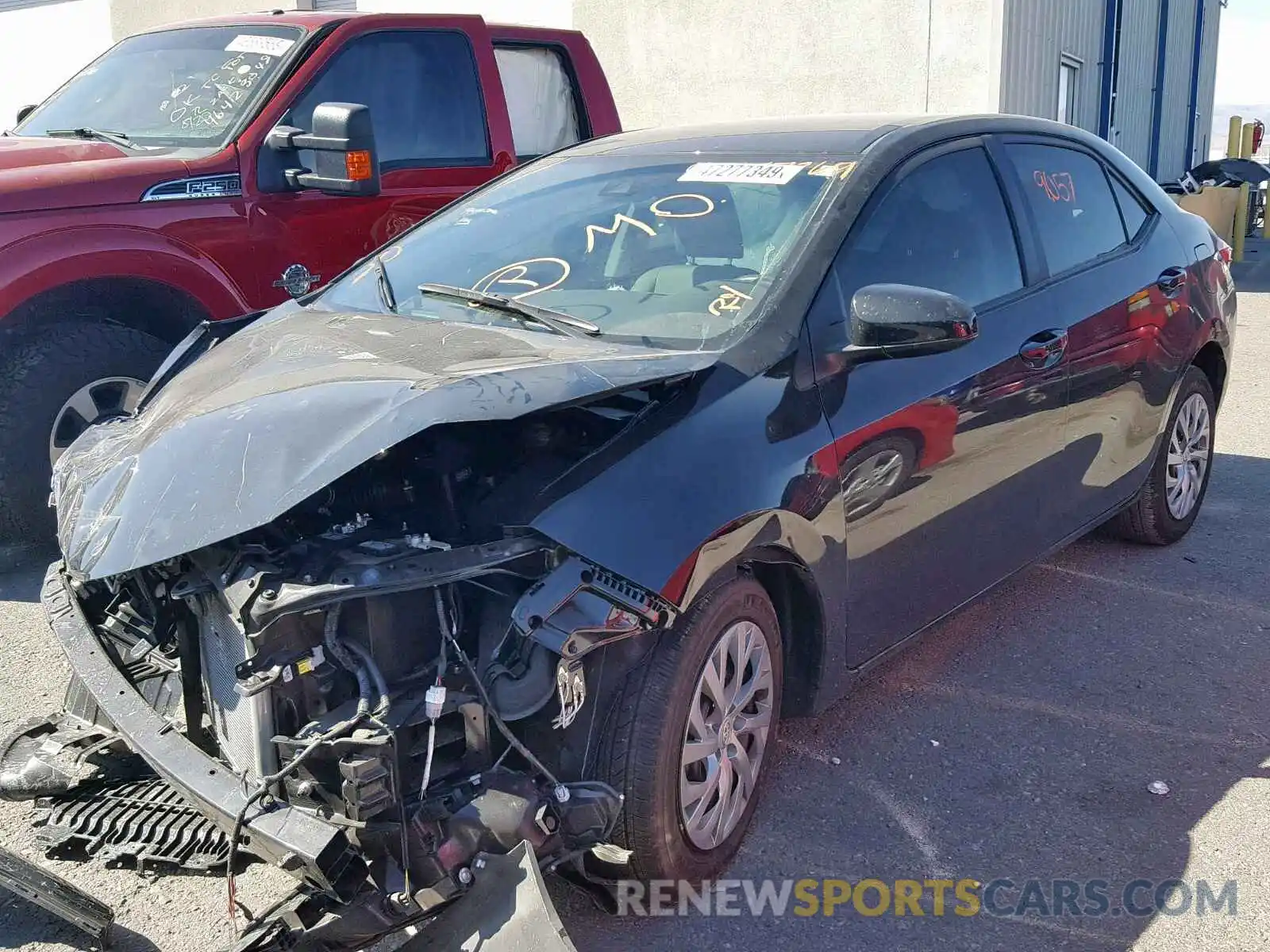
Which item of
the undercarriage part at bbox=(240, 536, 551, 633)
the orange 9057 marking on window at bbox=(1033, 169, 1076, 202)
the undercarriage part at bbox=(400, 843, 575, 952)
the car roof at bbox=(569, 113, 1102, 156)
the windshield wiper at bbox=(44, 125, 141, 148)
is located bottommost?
the undercarriage part at bbox=(400, 843, 575, 952)

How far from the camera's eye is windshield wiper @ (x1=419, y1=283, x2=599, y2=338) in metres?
3.14

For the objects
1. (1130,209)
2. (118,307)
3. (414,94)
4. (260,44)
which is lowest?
(118,307)

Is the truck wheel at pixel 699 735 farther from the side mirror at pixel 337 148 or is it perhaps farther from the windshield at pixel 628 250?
the side mirror at pixel 337 148

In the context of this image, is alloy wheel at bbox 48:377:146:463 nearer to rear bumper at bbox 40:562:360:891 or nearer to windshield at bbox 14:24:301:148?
windshield at bbox 14:24:301:148

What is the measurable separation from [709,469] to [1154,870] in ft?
4.89

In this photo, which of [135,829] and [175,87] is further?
[175,87]

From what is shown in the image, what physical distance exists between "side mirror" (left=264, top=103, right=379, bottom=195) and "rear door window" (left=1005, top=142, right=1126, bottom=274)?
248cm

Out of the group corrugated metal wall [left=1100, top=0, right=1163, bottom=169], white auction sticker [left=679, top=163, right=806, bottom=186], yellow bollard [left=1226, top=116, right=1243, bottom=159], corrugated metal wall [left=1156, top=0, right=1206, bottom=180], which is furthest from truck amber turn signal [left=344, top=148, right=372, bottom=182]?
yellow bollard [left=1226, top=116, right=1243, bottom=159]

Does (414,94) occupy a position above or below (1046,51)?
above

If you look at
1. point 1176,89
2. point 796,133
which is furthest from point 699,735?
point 1176,89

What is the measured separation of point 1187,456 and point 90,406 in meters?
4.52

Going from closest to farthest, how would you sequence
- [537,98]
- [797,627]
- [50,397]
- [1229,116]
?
[797,627] → [50,397] → [537,98] → [1229,116]

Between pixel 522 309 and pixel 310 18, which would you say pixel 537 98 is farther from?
pixel 522 309

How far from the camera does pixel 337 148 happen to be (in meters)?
4.88
